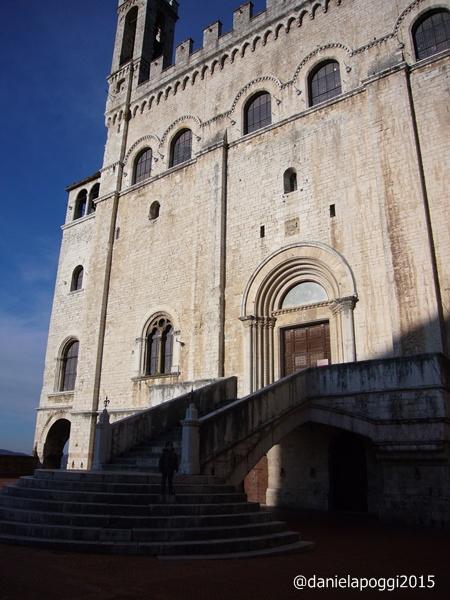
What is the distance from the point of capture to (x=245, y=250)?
17672 mm

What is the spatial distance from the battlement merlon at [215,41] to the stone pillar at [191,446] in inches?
653

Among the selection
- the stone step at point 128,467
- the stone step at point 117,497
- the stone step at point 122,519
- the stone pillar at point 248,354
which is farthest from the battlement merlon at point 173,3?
the stone step at point 122,519

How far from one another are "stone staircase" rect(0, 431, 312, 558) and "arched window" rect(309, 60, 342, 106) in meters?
14.0

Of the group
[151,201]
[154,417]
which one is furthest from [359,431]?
[151,201]

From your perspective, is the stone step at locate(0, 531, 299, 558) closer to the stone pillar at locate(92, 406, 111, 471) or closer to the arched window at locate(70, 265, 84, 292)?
the stone pillar at locate(92, 406, 111, 471)

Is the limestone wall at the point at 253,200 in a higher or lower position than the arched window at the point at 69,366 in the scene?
higher

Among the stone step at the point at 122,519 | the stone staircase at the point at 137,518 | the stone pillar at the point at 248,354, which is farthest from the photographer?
the stone pillar at the point at 248,354

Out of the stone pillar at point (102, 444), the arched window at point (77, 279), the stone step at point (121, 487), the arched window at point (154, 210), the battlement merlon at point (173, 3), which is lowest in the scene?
the stone step at point (121, 487)

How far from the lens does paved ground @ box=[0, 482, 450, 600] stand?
→ 209 inches

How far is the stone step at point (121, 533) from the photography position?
7367mm

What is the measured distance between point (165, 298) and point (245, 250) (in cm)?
397

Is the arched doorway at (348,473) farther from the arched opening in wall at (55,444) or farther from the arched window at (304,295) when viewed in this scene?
the arched opening in wall at (55,444)

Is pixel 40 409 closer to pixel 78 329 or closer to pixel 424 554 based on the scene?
pixel 78 329

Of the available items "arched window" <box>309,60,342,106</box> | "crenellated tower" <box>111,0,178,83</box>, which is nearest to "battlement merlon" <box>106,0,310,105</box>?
"crenellated tower" <box>111,0,178,83</box>
